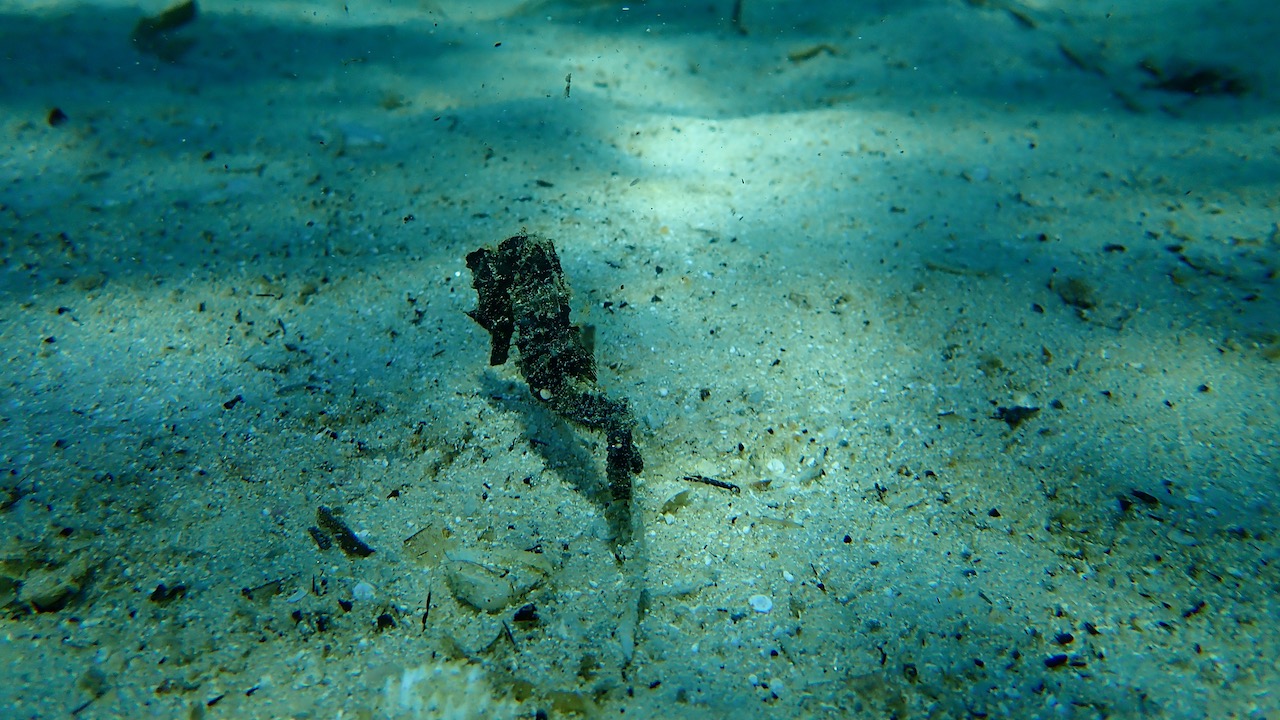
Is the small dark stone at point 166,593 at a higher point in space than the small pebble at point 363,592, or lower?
lower

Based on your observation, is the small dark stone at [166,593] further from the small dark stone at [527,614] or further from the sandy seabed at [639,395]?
the small dark stone at [527,614]

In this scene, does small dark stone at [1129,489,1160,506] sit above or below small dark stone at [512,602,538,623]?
above

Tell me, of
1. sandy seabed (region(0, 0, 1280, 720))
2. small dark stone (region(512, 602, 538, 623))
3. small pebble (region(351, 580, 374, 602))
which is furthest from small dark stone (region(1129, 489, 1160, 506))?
small pebble (region(351, 580, 374, 602))

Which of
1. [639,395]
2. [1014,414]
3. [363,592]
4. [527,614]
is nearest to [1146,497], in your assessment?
[1014,414]

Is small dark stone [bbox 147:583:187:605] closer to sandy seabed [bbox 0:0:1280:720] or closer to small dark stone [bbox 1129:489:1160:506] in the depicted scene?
sandy seabed [bbox 0:0:1280:720]

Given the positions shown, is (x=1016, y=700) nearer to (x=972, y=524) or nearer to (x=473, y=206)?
(x=972, y=524)

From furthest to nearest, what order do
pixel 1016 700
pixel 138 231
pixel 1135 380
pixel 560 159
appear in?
pixel 560 159, pixel 138 231, pixel 1135 380, pixel 1016 700

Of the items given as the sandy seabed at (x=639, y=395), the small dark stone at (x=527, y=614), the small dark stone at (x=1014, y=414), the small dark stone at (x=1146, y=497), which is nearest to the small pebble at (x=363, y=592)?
the sandy seabed at (x=639, y=395)

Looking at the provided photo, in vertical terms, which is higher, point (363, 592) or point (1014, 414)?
point (1014, 414)

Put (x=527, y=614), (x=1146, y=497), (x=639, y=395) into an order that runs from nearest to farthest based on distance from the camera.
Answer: (x=527, y=614)
(x=1146, y=497)
(x=639, y=395)

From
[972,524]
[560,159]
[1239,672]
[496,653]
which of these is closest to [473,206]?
[560,159]

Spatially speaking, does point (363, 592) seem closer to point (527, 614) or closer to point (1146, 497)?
point (527, 614)
